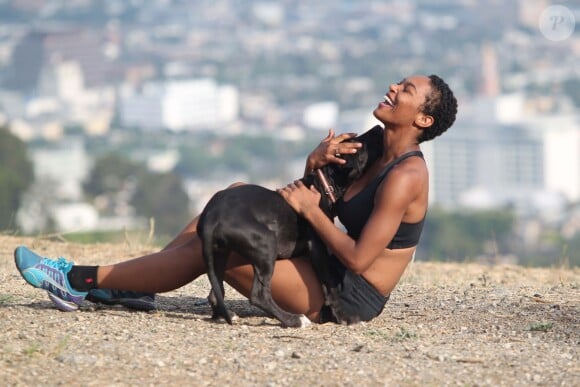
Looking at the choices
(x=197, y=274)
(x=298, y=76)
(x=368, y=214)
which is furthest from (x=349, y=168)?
(x=298, y=76)

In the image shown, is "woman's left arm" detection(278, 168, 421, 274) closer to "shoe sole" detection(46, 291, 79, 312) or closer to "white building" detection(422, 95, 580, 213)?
"shoe sole" detection(46, 291, 79, 312)

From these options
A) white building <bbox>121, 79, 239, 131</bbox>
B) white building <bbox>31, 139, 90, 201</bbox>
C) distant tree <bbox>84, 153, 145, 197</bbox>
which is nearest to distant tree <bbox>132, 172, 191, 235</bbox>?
distant tree <bbox>84, 153, 145, 197</bbox>

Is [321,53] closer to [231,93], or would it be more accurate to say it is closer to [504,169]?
[231,93]

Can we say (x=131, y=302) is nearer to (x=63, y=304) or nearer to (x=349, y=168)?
(x=63, y=304)

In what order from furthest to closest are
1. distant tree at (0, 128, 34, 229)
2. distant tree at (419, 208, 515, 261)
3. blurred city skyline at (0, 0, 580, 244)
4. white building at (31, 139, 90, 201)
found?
blurred city skyline at (0, 0, 580, 244) < white building at (31, 139, 90, 201) < distant tree at (419, 208, 515, 261) < distant tree at (0, 128, 34, 229)

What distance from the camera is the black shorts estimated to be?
18.1 ft

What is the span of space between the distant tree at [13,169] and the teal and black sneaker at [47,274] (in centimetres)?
3349

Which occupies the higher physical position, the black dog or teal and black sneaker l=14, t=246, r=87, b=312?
the black dog

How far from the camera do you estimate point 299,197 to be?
17.8ft

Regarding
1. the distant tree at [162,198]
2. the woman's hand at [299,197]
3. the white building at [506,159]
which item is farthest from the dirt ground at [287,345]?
the white building at [506,159]

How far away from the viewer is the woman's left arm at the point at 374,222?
5.32 m

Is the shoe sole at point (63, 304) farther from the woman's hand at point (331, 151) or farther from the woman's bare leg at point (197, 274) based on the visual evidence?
the woman's hand at point (331, 151)

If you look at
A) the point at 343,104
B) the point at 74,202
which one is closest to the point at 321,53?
the point at 343,104

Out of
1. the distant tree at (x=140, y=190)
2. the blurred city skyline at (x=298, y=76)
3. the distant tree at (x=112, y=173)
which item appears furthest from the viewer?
the blurred city skyline at (x=298, y=76)
